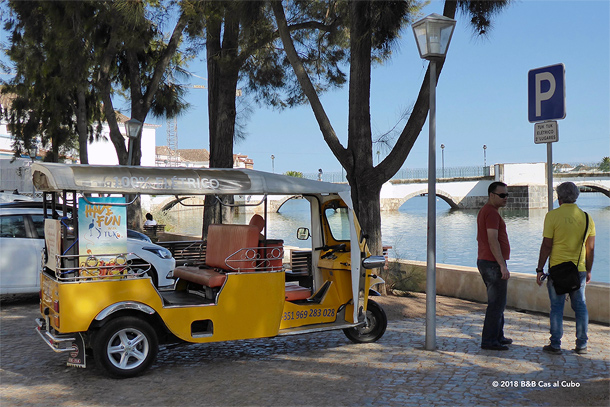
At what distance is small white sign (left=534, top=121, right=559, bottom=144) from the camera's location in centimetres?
725

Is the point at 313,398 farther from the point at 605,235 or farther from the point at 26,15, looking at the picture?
the point at 605,235

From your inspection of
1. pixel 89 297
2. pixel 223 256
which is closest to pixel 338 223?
pixel 223 256

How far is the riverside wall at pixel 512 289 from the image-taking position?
8.32m

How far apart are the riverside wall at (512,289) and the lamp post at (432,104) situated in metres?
2.77

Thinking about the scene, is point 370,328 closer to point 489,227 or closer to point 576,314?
point 489,227

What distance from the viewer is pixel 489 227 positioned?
6.77 metres

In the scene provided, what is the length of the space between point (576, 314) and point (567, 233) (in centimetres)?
88

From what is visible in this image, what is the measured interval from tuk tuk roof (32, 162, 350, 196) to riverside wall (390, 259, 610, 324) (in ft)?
12.9

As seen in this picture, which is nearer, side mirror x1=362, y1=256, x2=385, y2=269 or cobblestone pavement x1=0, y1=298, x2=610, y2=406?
cobblestone pavement x1=0, y1=298, x2=610, y2=406

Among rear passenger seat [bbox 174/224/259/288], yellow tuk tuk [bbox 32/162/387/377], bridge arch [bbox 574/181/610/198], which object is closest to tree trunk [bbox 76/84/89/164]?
yellow tuk tuk [bbox 32/162/387/377]

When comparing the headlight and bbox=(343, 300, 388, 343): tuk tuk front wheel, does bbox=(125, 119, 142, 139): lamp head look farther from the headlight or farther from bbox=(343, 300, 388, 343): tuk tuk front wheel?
bbox=(343, 300, 388, 343): tuk tuk front wheel

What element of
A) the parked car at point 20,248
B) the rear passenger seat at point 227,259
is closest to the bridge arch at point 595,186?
the parked car at point 20,248

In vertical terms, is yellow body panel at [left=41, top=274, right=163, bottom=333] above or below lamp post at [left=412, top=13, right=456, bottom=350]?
below

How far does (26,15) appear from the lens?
57.0 ft
